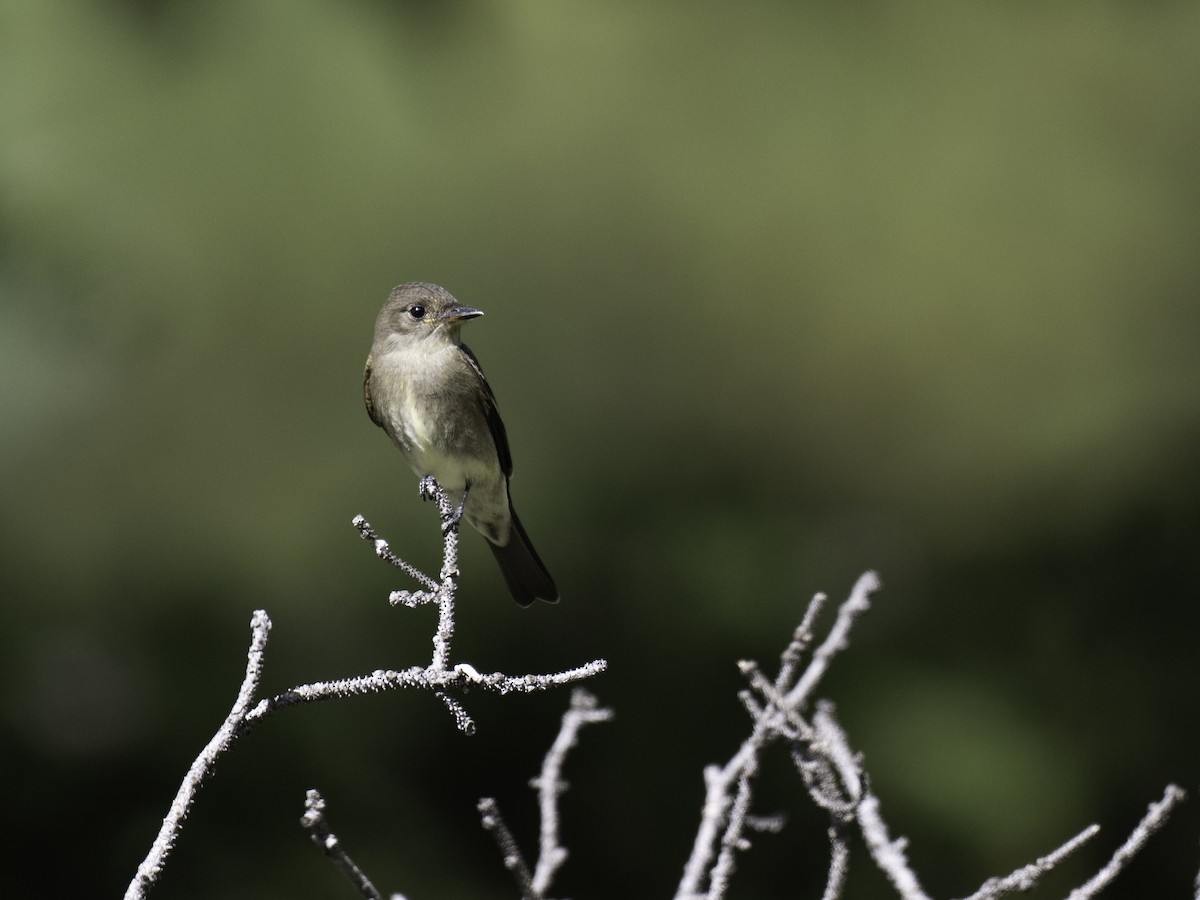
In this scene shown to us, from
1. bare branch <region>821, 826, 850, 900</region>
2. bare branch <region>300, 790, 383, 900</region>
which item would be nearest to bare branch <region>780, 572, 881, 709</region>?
bare branch <region>821, 826, 850, 900</region>

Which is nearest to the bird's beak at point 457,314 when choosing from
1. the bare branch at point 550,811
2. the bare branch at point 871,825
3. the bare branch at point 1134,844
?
the bare branch at point 550,811

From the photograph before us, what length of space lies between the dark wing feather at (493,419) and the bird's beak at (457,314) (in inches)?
11.7

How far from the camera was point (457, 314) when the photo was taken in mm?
3477

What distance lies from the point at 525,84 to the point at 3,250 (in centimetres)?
258

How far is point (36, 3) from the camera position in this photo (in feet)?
21.0

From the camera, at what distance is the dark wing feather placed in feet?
13.0

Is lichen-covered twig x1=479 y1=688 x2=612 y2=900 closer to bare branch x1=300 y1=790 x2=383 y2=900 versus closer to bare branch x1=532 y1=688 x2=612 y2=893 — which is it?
bare branch x1=532 y1=688 x2=612 y2=893

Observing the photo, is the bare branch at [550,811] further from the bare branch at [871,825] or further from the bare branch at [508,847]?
the bare branch at [871,825]

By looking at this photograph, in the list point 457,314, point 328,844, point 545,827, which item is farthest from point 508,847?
point 457,314

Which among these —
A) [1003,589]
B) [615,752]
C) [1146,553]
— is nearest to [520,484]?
[615,752]

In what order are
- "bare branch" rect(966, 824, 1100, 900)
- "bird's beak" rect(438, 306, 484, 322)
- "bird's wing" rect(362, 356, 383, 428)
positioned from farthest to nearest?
"bird's wing" rect(362, 356, 383, 428) → "bird's beak" rect(438, 306, 484, 322) → "bare branch" rect(966, 824, 1100, 900)

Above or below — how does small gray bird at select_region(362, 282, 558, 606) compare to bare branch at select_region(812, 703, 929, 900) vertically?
above

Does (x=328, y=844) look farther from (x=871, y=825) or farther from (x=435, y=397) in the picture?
(x=435, y=397)

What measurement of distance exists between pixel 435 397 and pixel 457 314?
351mm
